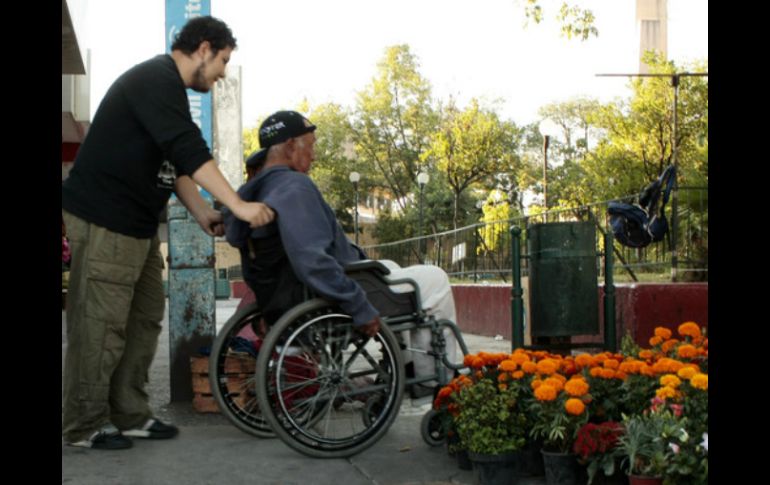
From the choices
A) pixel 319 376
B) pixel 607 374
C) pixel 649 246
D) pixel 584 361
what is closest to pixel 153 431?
pixel 319 376

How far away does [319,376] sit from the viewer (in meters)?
4.02

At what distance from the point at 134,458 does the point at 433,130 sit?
47.0m

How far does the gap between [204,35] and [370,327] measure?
151cm

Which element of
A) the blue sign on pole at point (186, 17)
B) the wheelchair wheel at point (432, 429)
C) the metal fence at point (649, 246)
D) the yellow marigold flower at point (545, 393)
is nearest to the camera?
the yellow marigold flower at point (545, 393)

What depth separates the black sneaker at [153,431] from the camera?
441 centimetres

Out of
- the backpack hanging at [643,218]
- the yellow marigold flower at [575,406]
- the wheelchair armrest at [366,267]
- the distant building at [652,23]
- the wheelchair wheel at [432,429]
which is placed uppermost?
the distant building at [652,23]

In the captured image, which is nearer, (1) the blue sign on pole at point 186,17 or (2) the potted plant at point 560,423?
(2) the potted plant at point 560,423

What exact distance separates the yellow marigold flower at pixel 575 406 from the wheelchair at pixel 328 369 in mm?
862

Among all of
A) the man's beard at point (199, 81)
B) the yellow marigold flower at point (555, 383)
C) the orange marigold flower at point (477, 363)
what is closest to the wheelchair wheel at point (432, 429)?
the orange marigold flower at point (477, 363)

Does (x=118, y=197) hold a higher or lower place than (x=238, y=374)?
higher

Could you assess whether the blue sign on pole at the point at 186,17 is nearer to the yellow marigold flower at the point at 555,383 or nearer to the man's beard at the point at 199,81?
the man's beard at the point at 199,81

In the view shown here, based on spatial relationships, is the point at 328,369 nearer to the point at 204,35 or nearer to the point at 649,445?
the point at 649,445

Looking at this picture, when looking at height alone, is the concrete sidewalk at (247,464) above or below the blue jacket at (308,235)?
below

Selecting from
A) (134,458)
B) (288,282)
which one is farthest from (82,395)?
(288,282)
